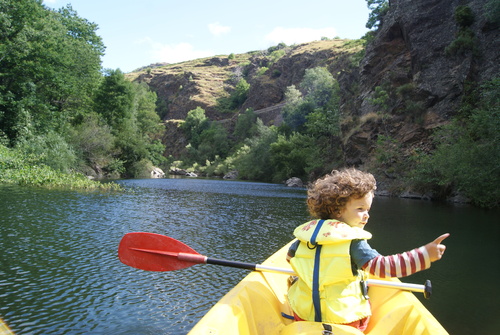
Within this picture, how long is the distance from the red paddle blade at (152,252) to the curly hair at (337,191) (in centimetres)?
199

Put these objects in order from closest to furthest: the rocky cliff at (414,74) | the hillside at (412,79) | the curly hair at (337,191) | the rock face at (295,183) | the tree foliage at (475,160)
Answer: the curly hair at (337,191) → the tree foliage at (475,160) → the hillside at (412,79) → the rocky cliff at (414,74) → the rock face at (295,183)

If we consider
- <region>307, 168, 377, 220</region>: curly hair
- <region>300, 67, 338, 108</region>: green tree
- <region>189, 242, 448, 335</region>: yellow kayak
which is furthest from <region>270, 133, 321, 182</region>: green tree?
<region>307, 168, 377, 220</region>: curly hair

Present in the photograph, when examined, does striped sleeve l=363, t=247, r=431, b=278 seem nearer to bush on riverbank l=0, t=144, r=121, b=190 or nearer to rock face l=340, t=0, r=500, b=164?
bush on riverbank l=0, t=144, r=121, b=190

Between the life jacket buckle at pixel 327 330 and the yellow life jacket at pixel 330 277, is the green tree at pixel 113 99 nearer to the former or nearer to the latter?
the yellow life jacket at pixel 330 277

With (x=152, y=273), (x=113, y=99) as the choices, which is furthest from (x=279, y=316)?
(x=113, y=99)

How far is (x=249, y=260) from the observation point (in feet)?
22.0

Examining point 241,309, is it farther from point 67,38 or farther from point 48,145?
point 67,38

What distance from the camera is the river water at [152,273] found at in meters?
4.24

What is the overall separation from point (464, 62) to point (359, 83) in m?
10.9

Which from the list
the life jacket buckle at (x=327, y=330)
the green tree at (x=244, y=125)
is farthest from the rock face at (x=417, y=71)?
the green tree at (x=244, y=125)

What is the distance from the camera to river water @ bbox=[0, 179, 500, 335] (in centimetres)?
424

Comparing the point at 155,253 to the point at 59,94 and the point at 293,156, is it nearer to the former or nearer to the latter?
the point at 59,94

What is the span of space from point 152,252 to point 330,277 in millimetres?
2545

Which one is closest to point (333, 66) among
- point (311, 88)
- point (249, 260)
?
point (311, 88)
